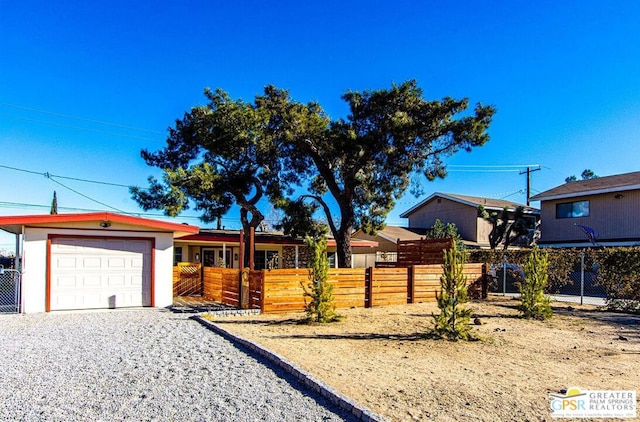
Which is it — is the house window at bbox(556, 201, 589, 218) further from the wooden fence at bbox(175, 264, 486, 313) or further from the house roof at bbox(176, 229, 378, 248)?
the wooden fence at bbox(175, 264, 486, 313)

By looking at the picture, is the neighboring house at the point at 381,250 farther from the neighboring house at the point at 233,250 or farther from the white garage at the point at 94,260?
the white garage at the point at 94,260

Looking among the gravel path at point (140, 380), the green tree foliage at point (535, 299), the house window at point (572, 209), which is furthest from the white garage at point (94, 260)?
the house window at point (572, 209)

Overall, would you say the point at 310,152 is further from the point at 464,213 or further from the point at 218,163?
the point at 464,213

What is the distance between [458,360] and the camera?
677cm

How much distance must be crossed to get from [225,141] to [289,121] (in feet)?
9.69

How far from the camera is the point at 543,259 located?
39.3 feet

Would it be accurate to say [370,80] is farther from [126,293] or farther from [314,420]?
[314,420]

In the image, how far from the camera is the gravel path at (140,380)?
454 centimetres

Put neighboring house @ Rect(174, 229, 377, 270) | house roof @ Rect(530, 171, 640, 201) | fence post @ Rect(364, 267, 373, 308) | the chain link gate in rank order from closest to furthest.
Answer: the chain link gate
fence post @ Rect(364, 267, 373, 308)
neighboring house @ Rect(174, 229, 377, 270)
house roof @ Rect(530, 171, 640, 201)

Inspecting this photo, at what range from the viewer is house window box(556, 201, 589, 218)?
981 inches

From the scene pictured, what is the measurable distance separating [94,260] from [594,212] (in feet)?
81.5

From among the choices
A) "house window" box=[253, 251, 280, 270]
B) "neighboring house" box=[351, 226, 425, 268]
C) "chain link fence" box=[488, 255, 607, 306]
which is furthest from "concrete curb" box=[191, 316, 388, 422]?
"neighboring house" box=[351, 226, 425, 268]

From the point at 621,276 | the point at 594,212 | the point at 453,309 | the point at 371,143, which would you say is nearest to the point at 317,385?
the point at 453,309

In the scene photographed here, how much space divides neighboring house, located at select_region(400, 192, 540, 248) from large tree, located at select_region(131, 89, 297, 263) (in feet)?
49.8
